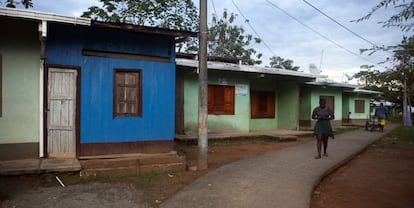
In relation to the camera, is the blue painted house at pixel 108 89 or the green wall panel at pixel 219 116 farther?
the green wall panel at pixel 219 116

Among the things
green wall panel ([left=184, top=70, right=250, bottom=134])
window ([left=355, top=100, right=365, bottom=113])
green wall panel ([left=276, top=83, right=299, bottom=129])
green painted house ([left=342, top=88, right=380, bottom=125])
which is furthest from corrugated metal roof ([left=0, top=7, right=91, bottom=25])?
window ([left=355, top=100, right=365, bottom=113])

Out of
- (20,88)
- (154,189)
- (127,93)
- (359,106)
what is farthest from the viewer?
(359,106)

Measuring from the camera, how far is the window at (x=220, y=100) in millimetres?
14281

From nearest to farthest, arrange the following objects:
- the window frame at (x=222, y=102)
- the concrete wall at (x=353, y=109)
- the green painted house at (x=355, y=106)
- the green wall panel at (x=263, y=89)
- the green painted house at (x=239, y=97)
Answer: the green painted house at (x=239, y=97), the window frame at (x=222, y=102), the green wall panel at (x=263, y=89), the green painted house at (x=355, y=106), the concrete wall at (x=353, y=109)

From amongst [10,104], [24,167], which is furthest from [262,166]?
[10,104]

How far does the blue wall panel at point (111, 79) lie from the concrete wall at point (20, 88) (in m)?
0.39

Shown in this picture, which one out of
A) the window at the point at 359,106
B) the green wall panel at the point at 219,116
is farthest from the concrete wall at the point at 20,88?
the window at the point at 359,106

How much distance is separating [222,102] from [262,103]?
3.58m

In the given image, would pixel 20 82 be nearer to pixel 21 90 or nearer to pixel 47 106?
pixel 21 90

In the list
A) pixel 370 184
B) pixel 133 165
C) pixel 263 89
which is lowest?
pixel 370 184

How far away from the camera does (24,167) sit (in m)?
6.64

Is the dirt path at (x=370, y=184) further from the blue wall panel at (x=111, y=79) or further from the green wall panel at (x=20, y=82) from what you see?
the green wall panel at (x=20, y=82)

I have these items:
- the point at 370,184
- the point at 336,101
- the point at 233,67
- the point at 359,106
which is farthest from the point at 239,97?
the point at 359,106

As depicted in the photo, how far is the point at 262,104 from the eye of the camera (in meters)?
17.4
